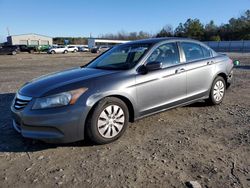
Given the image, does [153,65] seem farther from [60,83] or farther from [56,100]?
[56,100]

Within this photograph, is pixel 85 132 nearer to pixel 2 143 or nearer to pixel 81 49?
pixel 2 143

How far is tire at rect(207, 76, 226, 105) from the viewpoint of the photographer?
570 centimetres

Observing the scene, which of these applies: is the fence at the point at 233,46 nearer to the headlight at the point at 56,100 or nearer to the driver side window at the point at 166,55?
the driver side window at the point at 166,55

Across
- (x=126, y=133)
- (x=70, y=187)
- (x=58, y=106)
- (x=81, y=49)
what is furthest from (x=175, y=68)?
(x=81, y=49)

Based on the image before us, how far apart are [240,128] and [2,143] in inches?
153

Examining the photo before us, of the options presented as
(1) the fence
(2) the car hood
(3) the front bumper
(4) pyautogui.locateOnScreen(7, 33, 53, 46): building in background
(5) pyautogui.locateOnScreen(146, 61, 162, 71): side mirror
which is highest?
(4) pyautogui.locateOnScreen(7, 33, 53, 46): building in background

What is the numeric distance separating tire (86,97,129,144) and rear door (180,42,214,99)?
1.63m

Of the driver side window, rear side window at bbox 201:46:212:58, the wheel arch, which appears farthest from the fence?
the wheel arch

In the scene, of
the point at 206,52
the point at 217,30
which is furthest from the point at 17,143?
the point at 217,30

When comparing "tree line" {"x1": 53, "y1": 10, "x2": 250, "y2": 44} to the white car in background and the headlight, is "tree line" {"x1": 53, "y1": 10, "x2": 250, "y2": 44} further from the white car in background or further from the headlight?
the headlight

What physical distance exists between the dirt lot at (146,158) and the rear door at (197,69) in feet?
1.97

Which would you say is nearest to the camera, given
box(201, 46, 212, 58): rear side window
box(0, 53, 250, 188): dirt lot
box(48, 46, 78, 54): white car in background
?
box(0, 53, 250, 188): dirt lot

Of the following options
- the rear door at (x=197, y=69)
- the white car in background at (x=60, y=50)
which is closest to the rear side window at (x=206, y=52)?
the rear door at (x=197, y=69)

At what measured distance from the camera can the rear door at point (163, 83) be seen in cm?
435
